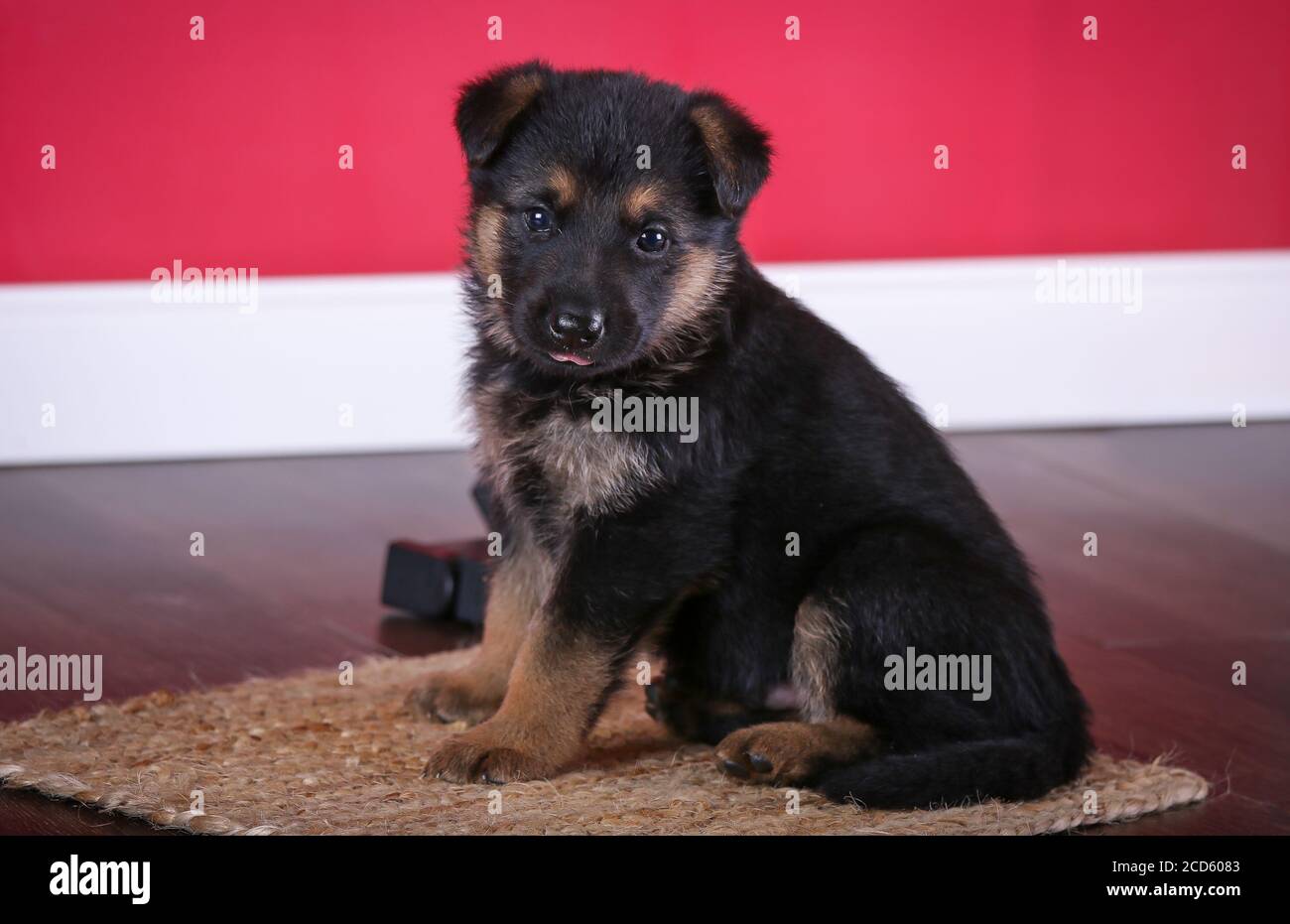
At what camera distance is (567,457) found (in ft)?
10.0

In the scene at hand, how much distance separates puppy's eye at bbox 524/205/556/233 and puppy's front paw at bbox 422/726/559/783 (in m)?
0.91

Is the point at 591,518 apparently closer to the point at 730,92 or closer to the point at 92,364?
the point at 92,364

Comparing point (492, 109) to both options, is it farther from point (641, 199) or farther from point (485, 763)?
point (485, 763)

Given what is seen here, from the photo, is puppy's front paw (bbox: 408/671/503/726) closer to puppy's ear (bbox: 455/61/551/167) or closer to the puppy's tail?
the puppy's tail

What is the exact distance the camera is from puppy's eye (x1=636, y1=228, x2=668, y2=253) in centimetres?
304

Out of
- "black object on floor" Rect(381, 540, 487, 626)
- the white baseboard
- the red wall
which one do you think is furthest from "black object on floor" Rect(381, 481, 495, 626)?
the red wall

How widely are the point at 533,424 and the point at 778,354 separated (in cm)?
48

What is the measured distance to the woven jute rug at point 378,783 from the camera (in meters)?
2.76

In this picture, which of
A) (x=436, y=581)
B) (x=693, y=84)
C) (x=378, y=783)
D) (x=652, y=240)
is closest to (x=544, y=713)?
(x=378, y=783)

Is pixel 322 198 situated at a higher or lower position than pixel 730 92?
lower

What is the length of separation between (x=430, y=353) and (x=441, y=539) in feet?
4.10

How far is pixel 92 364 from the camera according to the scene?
5.58 m
